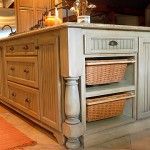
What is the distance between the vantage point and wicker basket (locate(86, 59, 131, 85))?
5.62ft

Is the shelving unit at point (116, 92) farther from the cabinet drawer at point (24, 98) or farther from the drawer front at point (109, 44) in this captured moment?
the cabinet drawer at point (24, 98)

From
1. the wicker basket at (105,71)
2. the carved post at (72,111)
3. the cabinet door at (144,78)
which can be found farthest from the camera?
the cabinet door at (144,78)

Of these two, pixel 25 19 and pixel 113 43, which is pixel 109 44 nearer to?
pixel 113 43

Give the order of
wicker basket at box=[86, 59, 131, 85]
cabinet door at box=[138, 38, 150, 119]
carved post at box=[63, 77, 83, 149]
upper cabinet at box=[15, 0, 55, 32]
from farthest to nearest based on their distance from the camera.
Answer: upper cabinet at box=[15, 0, 55, 32]
cabinet door at box=[138, 38, 150, 119]
wicker basket at box=[86, 59, 131, 85]
carved post at box=[63, 77, 83, 149]

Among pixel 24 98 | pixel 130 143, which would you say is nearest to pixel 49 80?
pixel 24 98

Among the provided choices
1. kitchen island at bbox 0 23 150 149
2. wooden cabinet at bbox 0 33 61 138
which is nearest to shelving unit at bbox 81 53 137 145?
kitchen island at bbox 0 23 150 149

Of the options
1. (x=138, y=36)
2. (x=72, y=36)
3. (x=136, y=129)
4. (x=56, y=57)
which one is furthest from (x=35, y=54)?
(x=136, y=129)

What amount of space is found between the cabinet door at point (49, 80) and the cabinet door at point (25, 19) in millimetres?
2409

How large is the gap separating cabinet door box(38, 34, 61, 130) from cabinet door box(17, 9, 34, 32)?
2.41 metres

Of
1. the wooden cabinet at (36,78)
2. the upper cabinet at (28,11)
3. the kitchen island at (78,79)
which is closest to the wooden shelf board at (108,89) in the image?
the kitchen island at (78,79)

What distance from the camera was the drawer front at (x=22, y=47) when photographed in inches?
79.3

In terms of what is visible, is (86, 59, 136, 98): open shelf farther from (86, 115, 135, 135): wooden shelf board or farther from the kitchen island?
(86, 115, 135, 135): wooden shelf board

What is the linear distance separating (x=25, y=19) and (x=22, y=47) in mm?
2095

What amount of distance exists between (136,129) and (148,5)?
1.42 metres
